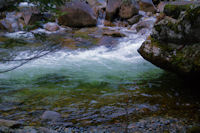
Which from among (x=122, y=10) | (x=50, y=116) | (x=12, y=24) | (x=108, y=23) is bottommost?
(x=50, y=116)

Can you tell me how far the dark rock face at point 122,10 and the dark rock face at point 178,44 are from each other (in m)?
10.9

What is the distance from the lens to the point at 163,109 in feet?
11.3

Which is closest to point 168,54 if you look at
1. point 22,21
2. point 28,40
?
point 28,40

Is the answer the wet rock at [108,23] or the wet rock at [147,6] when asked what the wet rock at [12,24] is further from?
the wet rock at [147,6]

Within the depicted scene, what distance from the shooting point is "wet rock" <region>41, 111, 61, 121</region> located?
305cm

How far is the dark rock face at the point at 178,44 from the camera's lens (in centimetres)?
345

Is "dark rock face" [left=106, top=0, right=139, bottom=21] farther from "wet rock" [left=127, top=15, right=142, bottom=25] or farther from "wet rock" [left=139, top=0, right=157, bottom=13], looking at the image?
"wet rock" [left=139, top=0, right=157, bottom=13]

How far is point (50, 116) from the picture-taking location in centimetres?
311

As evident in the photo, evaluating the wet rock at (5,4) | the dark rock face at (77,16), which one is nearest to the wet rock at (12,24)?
the dark rock face at (77,16)

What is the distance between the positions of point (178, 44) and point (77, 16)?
10.5m

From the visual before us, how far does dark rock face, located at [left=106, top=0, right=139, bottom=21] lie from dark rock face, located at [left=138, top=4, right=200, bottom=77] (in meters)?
10.9

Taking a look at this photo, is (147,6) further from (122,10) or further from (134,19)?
(134,19)

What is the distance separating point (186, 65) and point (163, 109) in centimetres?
110

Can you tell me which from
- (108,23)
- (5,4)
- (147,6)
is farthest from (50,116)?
(147,6)
